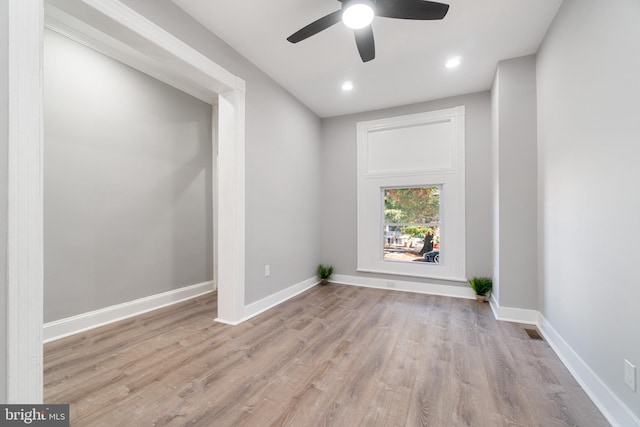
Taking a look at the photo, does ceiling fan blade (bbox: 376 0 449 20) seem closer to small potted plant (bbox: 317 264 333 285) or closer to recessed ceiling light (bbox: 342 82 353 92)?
recessed ceiling light (bbox: 342 82 353 92)

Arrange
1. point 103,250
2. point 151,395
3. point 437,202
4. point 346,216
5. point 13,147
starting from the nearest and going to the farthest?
point 13,147
point 151,395
point 103,250
point 437,202
point 346,216

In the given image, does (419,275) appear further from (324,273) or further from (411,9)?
(411,9)

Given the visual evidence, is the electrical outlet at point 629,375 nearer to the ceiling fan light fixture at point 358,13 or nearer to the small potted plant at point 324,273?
the ceiling fan light fixture at point 358,13

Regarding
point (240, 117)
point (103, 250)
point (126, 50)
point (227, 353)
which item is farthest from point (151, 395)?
point (126, 50)

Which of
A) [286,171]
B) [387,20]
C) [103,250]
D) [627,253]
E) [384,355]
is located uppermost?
[387,20]

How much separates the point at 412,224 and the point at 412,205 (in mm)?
306

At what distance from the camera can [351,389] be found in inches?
66.2

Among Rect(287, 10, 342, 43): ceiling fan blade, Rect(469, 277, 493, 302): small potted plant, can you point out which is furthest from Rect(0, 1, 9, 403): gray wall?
Rect(469, 277, 493, 302): small potted plant

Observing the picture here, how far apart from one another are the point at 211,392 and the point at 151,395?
1.20ft

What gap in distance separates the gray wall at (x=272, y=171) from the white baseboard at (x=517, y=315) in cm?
256

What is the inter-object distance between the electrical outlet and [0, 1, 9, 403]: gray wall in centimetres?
308

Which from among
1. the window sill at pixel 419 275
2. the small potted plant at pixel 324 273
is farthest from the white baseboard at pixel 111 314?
the window sill at pixel 419 275

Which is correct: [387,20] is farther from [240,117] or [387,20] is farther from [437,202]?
[437,202]

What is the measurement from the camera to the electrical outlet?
4.16 feet
